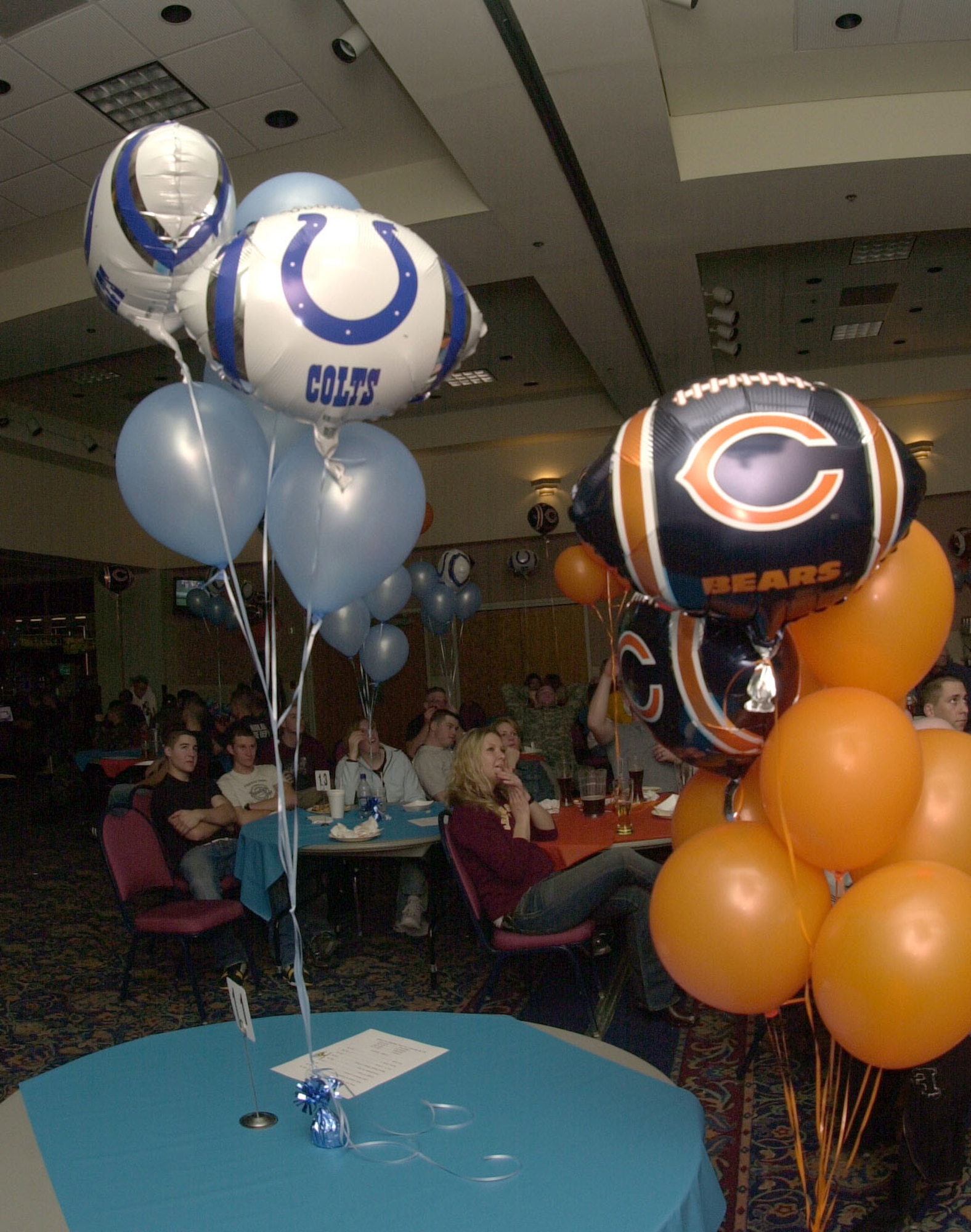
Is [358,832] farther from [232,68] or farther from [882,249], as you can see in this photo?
[882,249]

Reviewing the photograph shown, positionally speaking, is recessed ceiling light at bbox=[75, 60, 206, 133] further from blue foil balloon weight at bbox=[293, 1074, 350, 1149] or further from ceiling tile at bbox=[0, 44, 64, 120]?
blue foil balloon weight at bbox=[293, 1074, 350, 1149]

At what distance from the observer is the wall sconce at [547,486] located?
1194 cm

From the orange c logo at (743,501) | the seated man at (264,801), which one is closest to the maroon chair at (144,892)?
the seated man at (264,801)

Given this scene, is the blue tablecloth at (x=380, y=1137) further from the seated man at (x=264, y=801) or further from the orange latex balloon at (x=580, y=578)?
Answer: the seated man at (x=264, y=801)

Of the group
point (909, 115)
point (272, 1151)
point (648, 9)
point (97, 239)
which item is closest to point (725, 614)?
point (272, 1151)

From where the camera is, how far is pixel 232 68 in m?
4.82

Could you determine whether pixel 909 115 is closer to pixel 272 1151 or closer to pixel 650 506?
pixel 650 506

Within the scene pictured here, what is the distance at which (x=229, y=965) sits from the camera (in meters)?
4.37

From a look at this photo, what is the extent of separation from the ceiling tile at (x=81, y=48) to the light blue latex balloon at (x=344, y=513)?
3.56 m

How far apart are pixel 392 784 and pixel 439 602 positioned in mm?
3452

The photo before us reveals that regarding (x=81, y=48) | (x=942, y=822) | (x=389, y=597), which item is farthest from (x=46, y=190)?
(x=942, y=822)

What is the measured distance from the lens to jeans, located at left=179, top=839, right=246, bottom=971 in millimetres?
4387

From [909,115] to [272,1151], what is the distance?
232 inches

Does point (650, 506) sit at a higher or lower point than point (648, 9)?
lower
